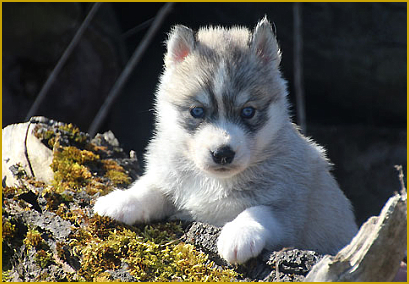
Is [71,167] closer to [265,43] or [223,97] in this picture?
[223,97]

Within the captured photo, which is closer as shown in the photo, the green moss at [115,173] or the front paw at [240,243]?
the front paw at [240,243]

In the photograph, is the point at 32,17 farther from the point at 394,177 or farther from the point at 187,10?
the point at 394,177

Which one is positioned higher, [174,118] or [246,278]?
[174,118]

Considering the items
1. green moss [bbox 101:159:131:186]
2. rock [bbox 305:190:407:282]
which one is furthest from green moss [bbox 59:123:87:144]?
rock [bbox 305:190:407:282]

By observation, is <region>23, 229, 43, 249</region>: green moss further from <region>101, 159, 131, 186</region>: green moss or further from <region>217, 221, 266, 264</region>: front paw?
<region>217, 221, 266, 264</region>: front paw

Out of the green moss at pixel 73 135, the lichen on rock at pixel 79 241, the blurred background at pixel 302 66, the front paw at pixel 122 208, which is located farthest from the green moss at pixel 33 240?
the blurred background at pixel 302 66

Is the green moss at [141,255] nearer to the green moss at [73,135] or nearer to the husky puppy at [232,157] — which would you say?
the husky puppy at [232,157]

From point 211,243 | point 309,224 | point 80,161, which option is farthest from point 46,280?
point 309,224
